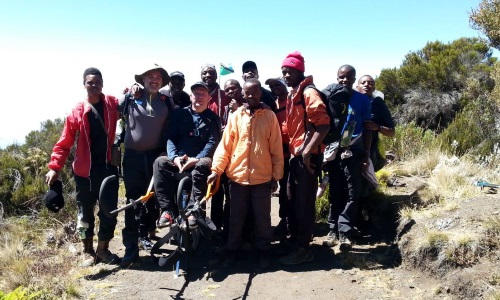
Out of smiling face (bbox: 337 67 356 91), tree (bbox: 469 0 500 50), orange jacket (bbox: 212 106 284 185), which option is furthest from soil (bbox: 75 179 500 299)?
tree (bbox: 469 0 500 50)

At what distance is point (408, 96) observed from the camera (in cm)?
1445

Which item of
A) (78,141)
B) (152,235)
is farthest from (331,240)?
(78,141)

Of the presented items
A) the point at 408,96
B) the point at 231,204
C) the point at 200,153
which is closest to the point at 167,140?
the point at 200,153

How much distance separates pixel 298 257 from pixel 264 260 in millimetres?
424

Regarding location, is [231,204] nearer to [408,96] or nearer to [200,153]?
[200,153]

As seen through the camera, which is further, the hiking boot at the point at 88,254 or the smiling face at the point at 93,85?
the hiking boot at the point at 88,254

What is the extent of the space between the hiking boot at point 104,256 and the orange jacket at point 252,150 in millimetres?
1905

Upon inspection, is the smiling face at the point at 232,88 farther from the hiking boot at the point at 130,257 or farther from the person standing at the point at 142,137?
the hiking boot at the point at 130,257

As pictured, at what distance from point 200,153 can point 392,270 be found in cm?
267

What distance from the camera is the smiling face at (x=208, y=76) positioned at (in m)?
6.30

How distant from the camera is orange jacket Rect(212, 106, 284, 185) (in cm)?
482

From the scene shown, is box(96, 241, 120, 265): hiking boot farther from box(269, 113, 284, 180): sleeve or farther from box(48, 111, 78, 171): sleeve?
box(269, 113, 284, 180): sleeve

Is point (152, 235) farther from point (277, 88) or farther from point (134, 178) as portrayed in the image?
point (277, 88)

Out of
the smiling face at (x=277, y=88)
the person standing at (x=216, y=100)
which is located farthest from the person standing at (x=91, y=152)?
the smiling face at (x=277, y=88)
